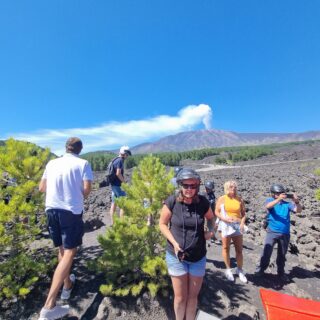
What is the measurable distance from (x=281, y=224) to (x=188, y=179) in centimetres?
353

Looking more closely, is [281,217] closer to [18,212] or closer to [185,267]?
[185,267]

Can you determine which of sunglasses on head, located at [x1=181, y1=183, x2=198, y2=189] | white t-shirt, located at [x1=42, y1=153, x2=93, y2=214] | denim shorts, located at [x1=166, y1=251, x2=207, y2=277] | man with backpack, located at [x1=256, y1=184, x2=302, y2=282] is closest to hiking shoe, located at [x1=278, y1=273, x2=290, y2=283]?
man with backpack, located at [x1=256, y1=184, x2=302, y2=282]

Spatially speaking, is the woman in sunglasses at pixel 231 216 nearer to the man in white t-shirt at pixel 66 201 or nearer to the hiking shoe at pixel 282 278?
the hiking shoe at pixel 282 278

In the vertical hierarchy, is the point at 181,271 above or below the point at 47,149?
below

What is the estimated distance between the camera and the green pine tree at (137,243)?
437 centimetres

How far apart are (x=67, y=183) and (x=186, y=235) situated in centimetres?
178

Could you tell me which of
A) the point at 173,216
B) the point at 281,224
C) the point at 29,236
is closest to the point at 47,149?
the point at 29,236

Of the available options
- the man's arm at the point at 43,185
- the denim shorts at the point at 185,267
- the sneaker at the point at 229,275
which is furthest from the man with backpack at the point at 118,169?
the denim shorts at the point at 185,267

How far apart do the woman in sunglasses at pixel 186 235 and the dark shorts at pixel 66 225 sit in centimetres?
125

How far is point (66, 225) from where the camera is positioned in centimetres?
384

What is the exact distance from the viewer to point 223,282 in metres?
5.69

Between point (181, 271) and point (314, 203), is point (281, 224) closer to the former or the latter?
point (181, 271)

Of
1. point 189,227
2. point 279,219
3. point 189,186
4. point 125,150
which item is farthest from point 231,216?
point 125,150

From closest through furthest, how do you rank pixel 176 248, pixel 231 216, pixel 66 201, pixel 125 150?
pixel 176 248 < pixel 66 201 < pixel 231 216 < pixel 125 150
